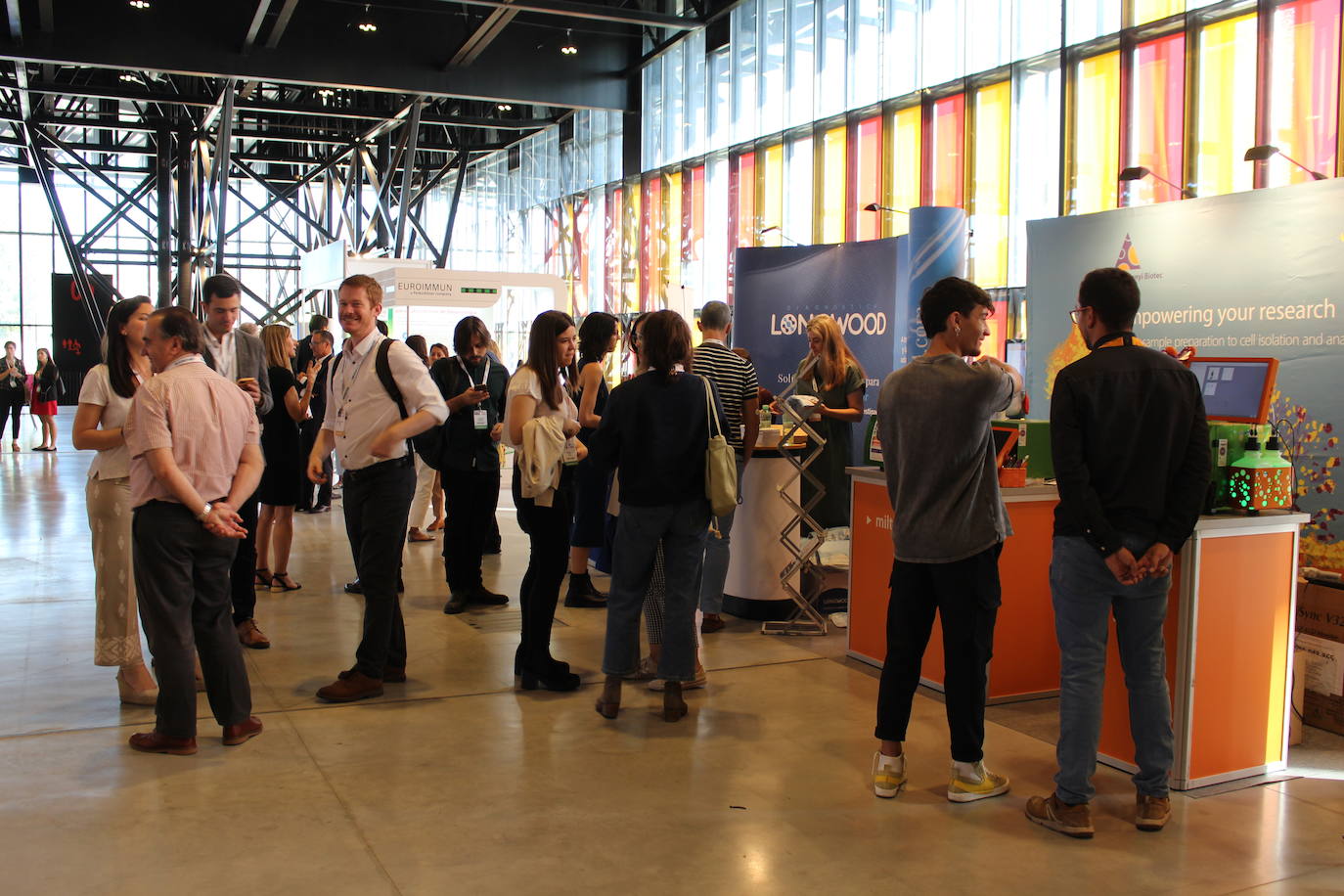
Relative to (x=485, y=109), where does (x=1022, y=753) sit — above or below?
below

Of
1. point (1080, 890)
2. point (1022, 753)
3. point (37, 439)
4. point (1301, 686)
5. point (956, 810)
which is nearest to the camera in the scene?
point (1080, 890)

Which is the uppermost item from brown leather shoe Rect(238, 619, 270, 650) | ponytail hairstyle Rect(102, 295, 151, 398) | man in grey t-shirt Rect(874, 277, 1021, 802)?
ponytail hairstyle Rect(102, 295, 151, 398)

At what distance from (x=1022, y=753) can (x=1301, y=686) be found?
1.10m

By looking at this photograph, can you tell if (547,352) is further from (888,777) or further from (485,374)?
(485,374)

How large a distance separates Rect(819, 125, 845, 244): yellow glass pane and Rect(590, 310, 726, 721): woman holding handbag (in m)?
8.36

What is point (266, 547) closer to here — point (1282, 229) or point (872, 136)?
point (1282, 229)

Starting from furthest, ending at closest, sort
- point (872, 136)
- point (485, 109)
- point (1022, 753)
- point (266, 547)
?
point (485, 109)
point (872, 136)
point (266, 547)
point (1022, 753)

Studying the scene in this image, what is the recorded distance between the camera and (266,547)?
20.6ft

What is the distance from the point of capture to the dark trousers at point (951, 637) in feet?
10.3

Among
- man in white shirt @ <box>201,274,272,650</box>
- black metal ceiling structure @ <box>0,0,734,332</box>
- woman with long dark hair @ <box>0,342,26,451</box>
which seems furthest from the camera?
woman with long dark hair @ <box>0,342,26,451</box>

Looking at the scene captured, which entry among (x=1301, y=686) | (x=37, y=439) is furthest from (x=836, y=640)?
(x=37, y=439)

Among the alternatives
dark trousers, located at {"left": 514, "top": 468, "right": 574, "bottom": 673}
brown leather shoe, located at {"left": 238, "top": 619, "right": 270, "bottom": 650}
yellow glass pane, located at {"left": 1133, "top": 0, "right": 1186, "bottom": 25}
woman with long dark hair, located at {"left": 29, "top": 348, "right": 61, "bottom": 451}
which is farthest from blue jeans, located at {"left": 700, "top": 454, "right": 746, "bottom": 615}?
woman with long dark hair, located at {"left": 29, "top": 348, "right": 61, "bottom": 451}

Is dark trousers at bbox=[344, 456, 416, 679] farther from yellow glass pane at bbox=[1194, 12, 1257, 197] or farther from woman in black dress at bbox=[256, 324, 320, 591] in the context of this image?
yellow glass pane at bbox=[1194, 12, 1257, 197]

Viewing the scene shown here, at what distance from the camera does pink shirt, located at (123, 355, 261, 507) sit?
3.33 meters
